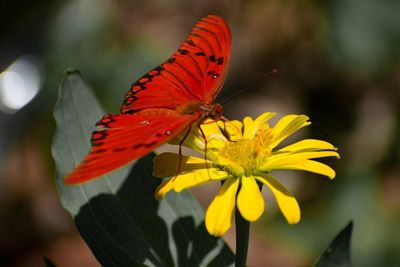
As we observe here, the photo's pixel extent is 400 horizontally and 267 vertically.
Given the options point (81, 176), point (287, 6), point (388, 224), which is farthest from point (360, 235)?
point (81, 176)

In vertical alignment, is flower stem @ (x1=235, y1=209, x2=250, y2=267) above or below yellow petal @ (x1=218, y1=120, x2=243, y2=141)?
below

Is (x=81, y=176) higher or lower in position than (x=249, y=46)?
lower

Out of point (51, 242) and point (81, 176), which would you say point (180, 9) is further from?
point (81, 176)

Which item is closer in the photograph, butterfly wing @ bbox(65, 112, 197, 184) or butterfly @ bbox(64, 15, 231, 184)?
butterfly wing @ bbox(65, 112, 197, 184)

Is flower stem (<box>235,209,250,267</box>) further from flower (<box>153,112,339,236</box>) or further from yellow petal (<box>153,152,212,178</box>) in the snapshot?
yellow petal (<box>153,152,212,178</box>)

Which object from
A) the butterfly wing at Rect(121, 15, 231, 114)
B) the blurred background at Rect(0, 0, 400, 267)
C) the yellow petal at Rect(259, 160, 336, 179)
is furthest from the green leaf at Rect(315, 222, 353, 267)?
the blurred background at Rect(0, 0, 400, 267)

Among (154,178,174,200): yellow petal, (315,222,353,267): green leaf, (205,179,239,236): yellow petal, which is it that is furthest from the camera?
(315,222,353,267): green leaf

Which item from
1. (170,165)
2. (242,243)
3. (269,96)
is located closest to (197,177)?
(170,165)
